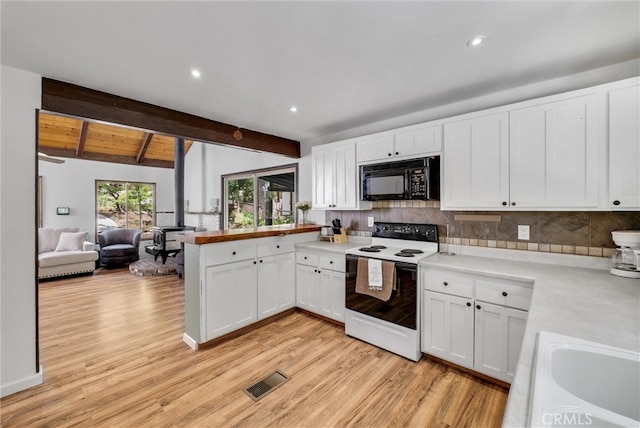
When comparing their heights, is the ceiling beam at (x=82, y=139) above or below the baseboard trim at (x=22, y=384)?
above

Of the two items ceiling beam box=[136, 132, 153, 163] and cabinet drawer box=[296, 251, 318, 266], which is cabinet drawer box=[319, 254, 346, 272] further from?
ceiling beam box=[136, 132, 153, 163]

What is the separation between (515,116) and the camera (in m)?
2.18

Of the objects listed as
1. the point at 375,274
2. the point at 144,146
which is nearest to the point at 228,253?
the point at 375,274

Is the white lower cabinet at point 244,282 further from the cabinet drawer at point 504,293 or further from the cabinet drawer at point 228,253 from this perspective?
the cabinet drawer at point 504,293

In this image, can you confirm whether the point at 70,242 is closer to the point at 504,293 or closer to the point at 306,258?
the point at 306,258

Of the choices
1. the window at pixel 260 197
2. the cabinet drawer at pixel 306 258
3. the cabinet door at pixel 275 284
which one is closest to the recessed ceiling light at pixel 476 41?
the cabinet drawer at pixel 306 258

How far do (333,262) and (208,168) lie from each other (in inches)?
198

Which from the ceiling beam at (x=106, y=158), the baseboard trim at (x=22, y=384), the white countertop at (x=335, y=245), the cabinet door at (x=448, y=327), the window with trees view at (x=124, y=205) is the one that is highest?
the ceiling beam at (x=106, y=158)

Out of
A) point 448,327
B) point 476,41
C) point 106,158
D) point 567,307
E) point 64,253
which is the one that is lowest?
point 448,327

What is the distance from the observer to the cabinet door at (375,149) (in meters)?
2.93

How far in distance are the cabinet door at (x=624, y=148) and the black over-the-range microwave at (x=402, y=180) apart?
1.16 metres

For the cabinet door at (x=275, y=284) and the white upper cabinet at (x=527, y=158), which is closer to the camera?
the white upper cabinet at (x=527, y=158)

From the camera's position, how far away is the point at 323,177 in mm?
3609

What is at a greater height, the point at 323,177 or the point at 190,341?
the point at 323,177
